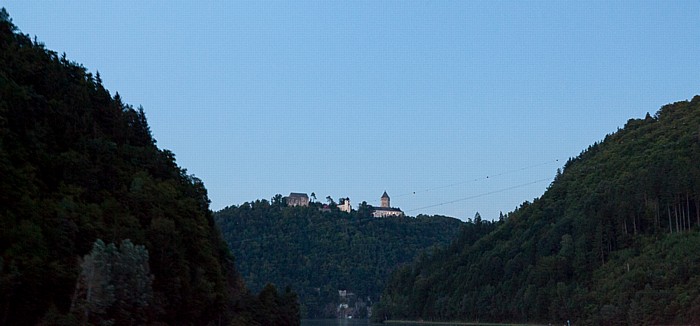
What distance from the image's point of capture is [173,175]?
341 feet

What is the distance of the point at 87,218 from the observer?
66062 mm

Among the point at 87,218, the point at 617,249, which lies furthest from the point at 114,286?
the point at 617,249

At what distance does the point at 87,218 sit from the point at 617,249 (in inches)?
4467

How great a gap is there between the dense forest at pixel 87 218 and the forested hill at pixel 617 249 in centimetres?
5713

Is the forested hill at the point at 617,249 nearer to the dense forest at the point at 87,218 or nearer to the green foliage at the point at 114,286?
the dense forest at the point at 87,218

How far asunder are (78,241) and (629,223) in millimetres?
114287

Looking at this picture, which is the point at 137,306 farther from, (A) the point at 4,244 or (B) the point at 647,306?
(B) the point at 647,306

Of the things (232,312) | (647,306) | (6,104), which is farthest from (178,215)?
(647,306)

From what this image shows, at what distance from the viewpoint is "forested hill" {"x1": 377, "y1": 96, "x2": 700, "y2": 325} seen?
127 m

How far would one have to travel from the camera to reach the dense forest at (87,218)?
56.9m

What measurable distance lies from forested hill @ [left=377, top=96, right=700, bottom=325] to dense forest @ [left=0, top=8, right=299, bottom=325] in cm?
5713

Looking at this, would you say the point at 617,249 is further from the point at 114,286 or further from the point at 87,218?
the point at 114,286

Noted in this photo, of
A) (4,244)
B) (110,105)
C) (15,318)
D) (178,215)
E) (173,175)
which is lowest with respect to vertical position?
(15,318)

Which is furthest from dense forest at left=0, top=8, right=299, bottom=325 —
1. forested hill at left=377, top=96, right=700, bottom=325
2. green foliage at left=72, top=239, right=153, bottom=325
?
forested hill at left=377, top=96, right=700, bottom=325
